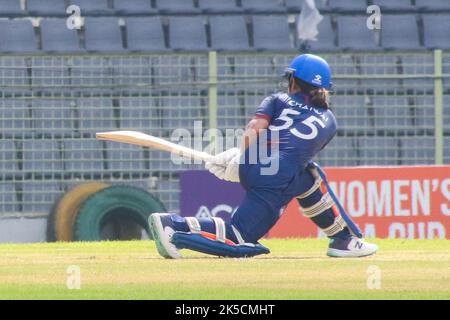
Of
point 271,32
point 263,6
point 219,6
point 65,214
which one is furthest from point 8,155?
point 263,6

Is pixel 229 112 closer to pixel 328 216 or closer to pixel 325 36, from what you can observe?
pixel 325 36

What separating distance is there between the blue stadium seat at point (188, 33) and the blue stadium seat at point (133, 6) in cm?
43

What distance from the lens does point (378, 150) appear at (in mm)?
16953

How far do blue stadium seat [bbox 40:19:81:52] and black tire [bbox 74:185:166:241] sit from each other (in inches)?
144

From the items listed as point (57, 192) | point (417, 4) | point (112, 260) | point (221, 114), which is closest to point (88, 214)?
point (57, 192)

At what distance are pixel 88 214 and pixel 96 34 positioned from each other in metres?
4.13

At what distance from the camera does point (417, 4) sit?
757 inches

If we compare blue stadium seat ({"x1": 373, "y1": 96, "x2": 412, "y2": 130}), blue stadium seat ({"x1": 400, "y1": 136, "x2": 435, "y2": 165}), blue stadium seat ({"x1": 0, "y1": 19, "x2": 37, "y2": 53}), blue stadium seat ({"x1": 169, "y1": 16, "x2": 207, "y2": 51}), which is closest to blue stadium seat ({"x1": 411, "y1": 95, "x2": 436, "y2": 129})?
blue stadium seat ({"x1": 373, "y1": 96, "x2": 412, "y2": 130})

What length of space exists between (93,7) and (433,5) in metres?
4.88

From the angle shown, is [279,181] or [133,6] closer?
[279,181]

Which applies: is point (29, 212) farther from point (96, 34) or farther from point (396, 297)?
point (396, 297)

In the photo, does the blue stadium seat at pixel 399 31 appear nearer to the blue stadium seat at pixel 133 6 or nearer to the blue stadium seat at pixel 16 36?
the blue stadium seat at pixel 133 6

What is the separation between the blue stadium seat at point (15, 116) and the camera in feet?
54.2

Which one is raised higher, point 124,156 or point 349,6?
point 349,6
